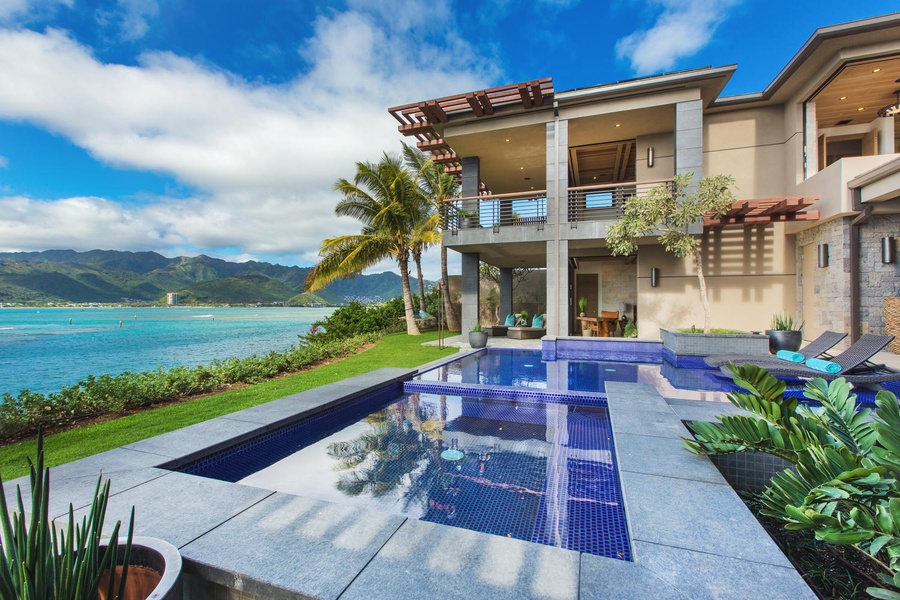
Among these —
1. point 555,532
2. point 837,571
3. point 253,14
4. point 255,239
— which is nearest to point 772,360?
point 837,571

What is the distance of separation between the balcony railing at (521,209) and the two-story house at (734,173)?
69 millimetres

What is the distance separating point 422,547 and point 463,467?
191cm

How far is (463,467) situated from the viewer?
4.02 m

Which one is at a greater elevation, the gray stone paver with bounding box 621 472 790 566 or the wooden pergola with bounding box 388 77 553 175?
the wooden pergola with bounding box 388 77 553 175

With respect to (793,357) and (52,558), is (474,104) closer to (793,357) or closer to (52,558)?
(793,357)

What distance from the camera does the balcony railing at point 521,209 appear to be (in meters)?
12.2

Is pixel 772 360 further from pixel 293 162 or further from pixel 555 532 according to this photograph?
pixel 293 162

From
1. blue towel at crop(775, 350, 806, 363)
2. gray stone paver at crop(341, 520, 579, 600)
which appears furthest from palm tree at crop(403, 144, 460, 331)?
gray stone paver at crop(341, 520, 579, 600)

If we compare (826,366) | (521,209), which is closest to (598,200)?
(521,209)

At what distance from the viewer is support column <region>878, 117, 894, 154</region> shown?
421 inches

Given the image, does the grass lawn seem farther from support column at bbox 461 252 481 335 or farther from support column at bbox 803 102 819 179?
support column at bbox 803 102 819 179

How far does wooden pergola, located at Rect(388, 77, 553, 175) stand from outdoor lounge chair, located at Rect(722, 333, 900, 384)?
8.74 metres

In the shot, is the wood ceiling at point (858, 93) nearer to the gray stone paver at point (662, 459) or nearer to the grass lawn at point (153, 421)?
the gray stone paver at point (662, 459)

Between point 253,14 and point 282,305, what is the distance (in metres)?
75.5
